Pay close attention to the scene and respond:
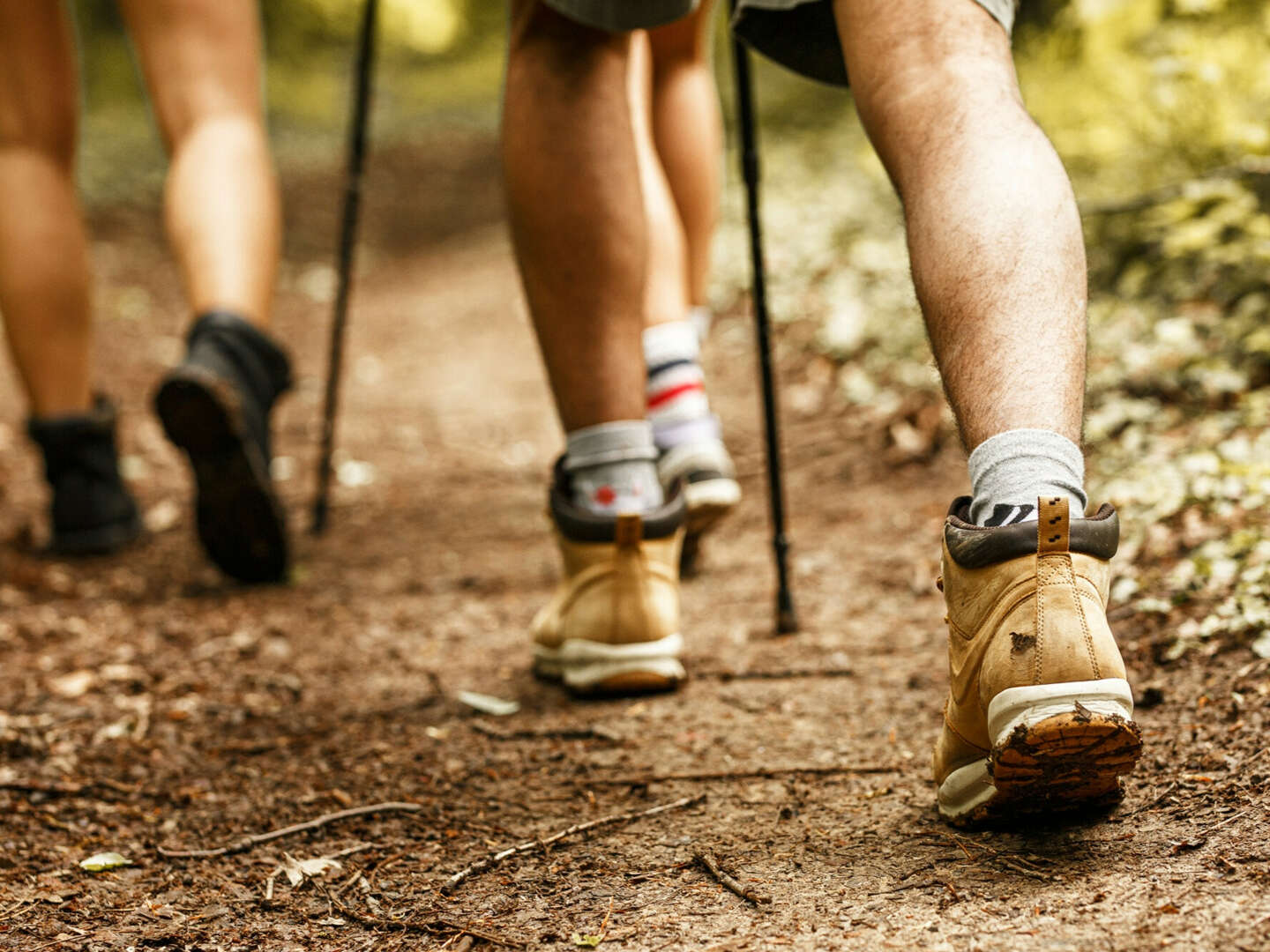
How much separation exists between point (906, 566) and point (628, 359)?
0.83 m

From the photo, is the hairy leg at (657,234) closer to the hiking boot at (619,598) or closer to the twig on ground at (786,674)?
the hiking boot at (619,598)

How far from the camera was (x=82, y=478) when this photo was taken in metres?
2.39

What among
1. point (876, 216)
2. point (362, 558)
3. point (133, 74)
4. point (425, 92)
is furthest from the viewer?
point (425, 92)

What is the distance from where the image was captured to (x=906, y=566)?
2107mm

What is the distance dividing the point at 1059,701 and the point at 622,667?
760 mm

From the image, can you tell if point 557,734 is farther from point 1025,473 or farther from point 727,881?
point 1025,473

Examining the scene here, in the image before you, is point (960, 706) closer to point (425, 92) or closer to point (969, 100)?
point (969, 100)

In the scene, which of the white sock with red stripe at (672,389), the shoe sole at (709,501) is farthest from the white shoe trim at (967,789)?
the white sock with red stripe at (672,389)

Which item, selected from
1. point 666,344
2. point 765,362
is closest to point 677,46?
point 666,344

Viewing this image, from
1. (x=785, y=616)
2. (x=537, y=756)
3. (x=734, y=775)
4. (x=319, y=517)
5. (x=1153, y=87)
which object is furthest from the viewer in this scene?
(x=1153, y=87)

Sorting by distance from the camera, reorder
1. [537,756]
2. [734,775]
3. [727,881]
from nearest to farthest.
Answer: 1. [727,881]
2. [734,775]
3. [537,756]

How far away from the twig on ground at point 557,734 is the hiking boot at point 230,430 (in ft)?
Answer: 2.36

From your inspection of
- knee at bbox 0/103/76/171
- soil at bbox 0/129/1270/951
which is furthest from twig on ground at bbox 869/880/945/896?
knee at bbox 0/103/76/171

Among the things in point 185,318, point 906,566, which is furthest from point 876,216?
point 185,318
